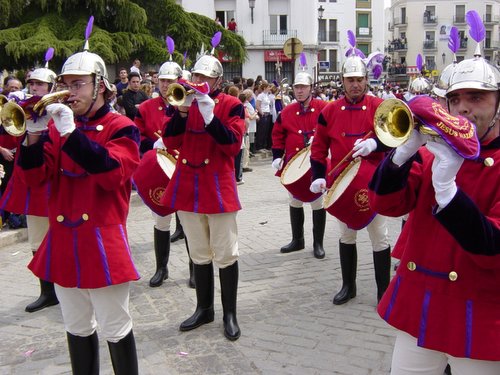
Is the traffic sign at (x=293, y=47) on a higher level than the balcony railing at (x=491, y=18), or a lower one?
lower

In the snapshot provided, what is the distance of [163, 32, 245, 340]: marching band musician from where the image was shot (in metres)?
4.46

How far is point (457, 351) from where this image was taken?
229 centimetres

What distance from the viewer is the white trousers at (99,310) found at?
3195mm

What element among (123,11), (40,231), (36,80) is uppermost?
(123,11)

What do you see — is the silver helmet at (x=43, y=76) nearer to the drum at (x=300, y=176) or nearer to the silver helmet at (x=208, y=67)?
the silver helmet at (x=208, y=67)

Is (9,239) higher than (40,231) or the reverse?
the reverse

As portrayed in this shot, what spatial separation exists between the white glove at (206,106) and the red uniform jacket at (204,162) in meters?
0.29

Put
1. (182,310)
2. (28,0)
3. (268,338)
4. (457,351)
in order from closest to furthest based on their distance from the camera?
(457,351)
(268,338)
(182,310)
(28,0)

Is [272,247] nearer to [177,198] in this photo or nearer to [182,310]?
[182,310]

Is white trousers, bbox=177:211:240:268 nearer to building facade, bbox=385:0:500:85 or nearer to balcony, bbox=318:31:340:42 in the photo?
balcony, bbox=318:31:340:42

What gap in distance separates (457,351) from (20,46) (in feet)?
52.5

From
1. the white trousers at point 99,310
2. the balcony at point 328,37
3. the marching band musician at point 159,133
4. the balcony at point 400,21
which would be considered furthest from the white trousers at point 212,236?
the balcony at point 400,21

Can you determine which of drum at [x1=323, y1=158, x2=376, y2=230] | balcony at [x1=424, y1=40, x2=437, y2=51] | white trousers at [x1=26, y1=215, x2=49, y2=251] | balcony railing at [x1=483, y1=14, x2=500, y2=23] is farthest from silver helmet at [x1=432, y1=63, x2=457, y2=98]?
balcony railing at [x1=483, y1=14, x2=500, y2=23]

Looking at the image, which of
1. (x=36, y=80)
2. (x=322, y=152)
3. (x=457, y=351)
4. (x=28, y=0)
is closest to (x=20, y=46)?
(x=28, y=0)
